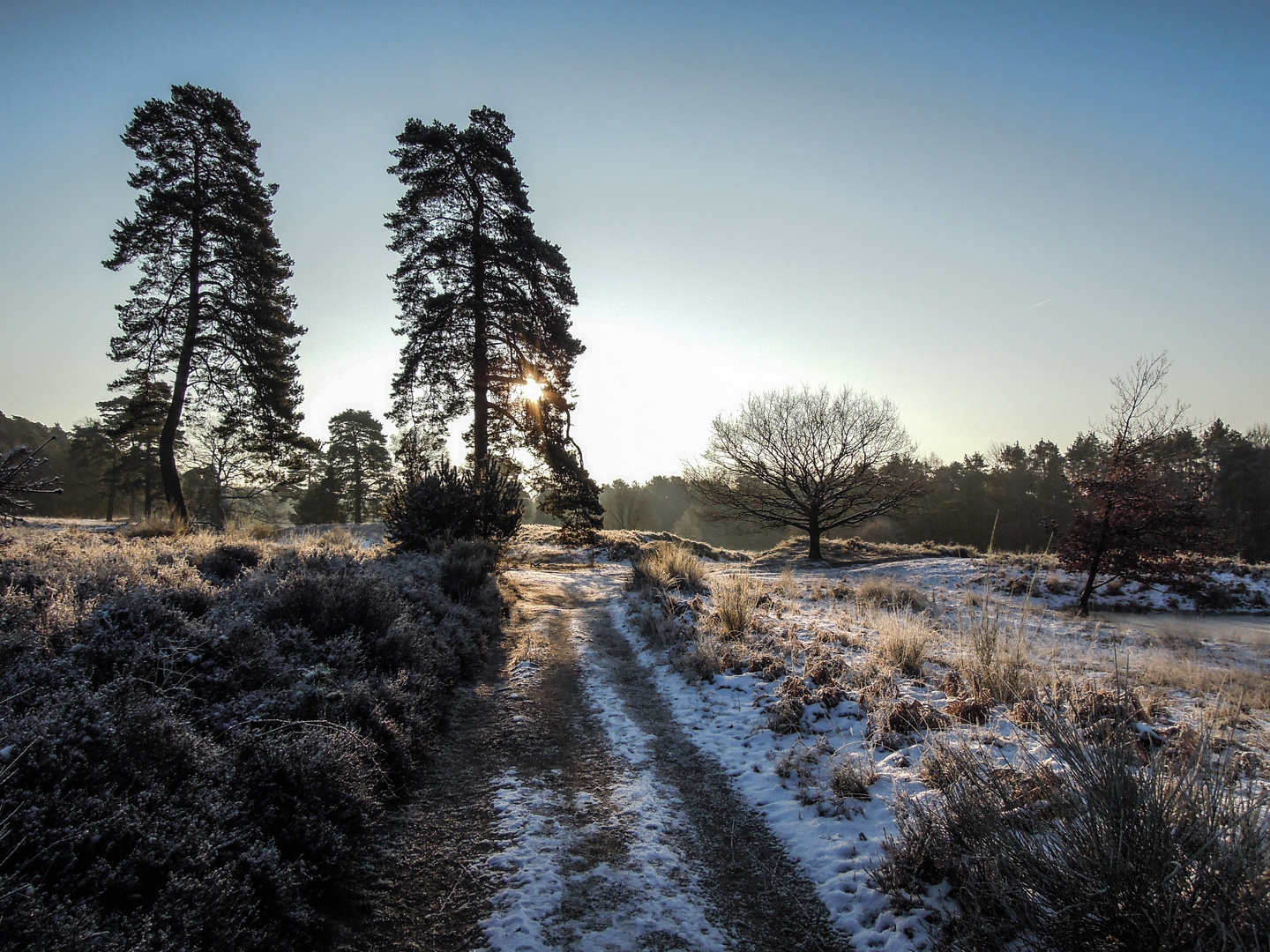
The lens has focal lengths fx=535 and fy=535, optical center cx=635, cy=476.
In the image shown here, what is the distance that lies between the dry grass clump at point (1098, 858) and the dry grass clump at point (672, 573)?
876 cm

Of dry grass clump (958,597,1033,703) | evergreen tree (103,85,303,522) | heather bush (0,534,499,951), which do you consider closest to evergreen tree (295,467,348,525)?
evergreen tree (103,85,303,522)

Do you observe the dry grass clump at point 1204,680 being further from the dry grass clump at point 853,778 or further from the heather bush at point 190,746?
the heather bush at point 190,746

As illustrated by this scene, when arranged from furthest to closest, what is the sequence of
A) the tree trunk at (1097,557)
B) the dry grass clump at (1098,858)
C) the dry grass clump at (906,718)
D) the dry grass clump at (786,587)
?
the tree trunk at (1097,557) → the dry grass clump at (786,587) → the dry grass clump at (906,718) → the dry grass clump at (1098,858)

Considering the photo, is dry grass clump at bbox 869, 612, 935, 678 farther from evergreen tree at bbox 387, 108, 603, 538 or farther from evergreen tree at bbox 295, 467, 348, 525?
evergreen tree at bbox 295, 467, 348, 525

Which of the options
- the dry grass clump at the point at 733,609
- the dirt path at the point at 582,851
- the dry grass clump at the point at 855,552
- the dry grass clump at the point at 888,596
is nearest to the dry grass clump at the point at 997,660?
the dirt path at the point at 582,851

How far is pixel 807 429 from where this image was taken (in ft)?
77.5

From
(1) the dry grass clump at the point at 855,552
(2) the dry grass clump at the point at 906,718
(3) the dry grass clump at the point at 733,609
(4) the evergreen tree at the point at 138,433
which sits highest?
(4) the evergreen tree at the point at 138,433

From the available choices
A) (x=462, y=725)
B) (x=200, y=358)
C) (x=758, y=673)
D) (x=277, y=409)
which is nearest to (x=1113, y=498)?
(x=758, y=673)

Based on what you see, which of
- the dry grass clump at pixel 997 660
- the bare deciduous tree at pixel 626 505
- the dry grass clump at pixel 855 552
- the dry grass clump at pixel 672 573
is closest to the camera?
the dry grass clump at pixel 997 660

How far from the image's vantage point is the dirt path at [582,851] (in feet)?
8.91

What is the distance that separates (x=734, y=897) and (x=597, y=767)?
1.75 meters

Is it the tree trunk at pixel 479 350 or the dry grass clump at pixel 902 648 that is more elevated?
the tree trunk at pixel 479 350

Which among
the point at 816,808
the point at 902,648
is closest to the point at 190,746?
the point at 816,808

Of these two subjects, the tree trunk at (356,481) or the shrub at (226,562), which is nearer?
the shrub at (226,562)
